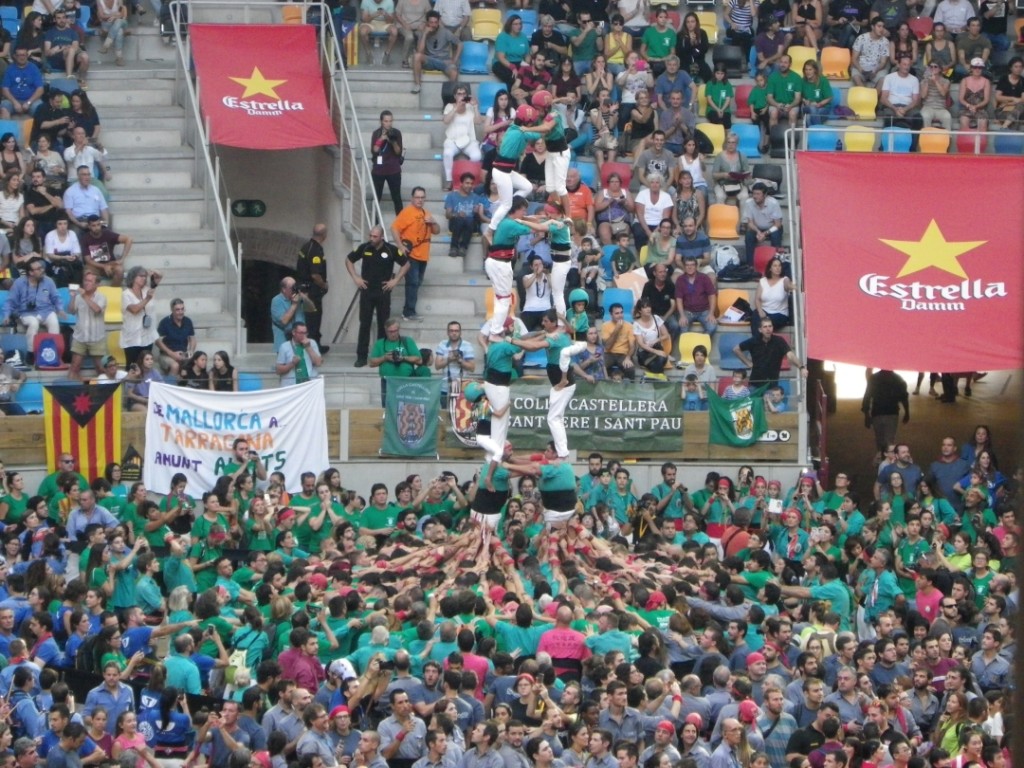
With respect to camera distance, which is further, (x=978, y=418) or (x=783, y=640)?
(x=978, y=418)

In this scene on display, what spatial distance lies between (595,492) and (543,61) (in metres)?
7.22

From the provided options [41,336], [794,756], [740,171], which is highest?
[740,171]

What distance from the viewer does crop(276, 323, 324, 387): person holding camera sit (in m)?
26.8

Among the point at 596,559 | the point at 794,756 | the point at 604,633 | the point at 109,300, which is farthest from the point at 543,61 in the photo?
the point at 794,756

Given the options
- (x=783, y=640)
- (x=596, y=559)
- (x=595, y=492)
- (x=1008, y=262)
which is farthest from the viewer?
(x=1008, y=262)

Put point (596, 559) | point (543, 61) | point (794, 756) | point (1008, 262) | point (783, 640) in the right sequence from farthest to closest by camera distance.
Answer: point (543, 61) → point (1008, 262) → point (596, 559) → point (783, 640) → point (794, 756)

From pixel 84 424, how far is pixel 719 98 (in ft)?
34.1

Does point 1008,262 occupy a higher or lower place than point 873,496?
higher

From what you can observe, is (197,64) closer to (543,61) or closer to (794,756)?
(543,61)

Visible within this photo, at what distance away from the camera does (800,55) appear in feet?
106

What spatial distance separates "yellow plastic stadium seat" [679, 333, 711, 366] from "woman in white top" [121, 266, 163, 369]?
6.37 metres

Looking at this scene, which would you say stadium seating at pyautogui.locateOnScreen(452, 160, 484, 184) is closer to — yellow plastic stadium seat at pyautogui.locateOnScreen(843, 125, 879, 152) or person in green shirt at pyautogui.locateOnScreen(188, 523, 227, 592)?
yellow plastic stadium seat at pyautogui.locateOnScreen(843, 125, 879, 152)

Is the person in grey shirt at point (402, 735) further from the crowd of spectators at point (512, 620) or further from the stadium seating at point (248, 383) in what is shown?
the stadium seating at point (248, 383)

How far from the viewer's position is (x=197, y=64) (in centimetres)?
3080
